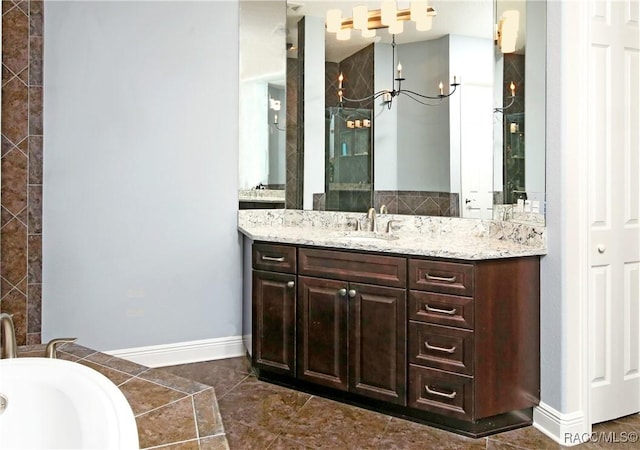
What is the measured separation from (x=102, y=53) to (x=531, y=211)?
2.62 metres

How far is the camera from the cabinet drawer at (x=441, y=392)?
225 cm

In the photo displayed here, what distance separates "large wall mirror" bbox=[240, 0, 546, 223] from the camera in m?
2.53

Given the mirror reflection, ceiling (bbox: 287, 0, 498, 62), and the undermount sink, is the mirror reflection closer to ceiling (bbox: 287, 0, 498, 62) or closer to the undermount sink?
ceiling (bbox: 287, 0, 498, 62)

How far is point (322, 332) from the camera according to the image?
8.61 feet

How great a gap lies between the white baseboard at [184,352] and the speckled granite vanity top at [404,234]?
791 mm

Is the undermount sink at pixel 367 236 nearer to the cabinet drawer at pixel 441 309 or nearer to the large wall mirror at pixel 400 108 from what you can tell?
the large wall mirror at pixel 400 108

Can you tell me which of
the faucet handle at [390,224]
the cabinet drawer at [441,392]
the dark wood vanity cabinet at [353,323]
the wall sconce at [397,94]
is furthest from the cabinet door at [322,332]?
the wall sconce at [397,94]

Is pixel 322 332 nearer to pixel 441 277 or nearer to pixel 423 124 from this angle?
pixel 441 277

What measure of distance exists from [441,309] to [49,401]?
1.63 meters

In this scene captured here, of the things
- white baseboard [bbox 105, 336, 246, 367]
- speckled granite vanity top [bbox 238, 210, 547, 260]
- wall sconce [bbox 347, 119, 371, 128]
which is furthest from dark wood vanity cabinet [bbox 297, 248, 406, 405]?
wall sconce [bbox 347, 119, 371, 128]

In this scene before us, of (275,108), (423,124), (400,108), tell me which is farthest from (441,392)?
(275,108)

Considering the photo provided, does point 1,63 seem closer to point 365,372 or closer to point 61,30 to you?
point 61,30

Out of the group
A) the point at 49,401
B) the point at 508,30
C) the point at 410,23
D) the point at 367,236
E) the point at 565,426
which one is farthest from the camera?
the point at 410,23

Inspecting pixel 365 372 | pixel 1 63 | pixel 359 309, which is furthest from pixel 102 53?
pixel 365 372
